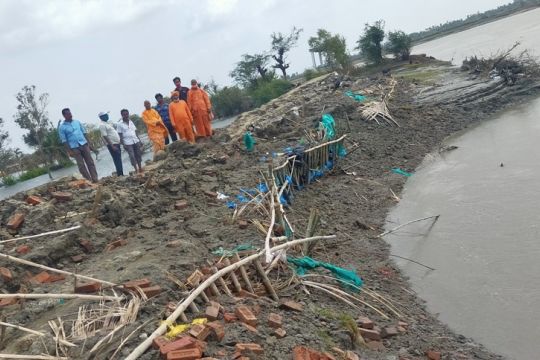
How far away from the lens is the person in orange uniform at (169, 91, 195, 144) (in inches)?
452

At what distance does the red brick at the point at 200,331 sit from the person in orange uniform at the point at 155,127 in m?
8.10

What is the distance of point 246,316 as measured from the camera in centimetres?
388

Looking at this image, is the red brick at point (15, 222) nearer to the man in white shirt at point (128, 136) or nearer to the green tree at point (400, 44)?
the man in white shirt at point (128, 136)

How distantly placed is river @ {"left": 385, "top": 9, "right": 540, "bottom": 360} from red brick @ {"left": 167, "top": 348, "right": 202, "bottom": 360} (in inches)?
114

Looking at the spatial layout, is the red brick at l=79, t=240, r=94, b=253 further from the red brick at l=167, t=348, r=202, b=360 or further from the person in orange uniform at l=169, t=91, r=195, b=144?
the person in orange uniform at l=169, t=91, r=195, b=144

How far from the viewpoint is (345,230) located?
25.8 ft

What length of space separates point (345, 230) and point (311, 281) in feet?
8.97

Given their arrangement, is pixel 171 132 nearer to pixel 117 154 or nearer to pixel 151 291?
pixel 117 154

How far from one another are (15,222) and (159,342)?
170 inches

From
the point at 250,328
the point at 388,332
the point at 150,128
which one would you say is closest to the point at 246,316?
the point at 250,328

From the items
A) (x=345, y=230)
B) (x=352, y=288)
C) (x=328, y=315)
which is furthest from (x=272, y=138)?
(x=328, y=315)

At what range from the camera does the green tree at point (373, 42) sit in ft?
135

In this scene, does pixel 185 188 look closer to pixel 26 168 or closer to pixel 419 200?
pixel 419 200

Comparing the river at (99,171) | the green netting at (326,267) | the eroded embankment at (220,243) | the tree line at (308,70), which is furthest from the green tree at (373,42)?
Result: the green netting at (326,267)
